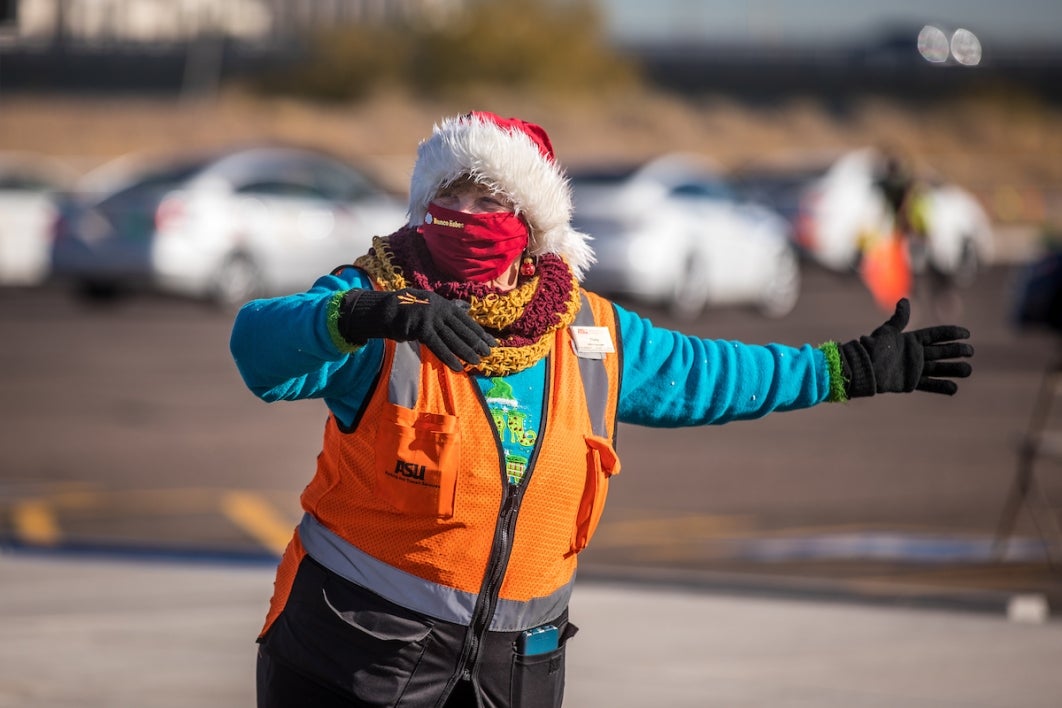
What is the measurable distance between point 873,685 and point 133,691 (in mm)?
2394

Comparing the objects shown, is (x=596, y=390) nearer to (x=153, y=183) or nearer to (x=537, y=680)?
(x=537, y=680)

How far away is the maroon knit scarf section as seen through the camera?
2.98m

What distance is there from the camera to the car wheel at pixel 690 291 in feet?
58.3

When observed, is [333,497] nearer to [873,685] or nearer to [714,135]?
[873,685]

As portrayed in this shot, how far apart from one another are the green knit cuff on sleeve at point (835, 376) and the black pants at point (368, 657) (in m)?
0.78

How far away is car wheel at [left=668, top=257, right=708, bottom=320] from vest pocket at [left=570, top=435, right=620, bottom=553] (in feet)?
48.0

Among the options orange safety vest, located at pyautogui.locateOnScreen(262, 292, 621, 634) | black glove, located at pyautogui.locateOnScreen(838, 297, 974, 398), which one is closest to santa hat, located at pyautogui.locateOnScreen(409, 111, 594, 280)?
orange safety vest, located at pyautogui.locateOnScreen(262, 292, 621, 634)

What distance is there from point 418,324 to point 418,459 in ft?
0.81

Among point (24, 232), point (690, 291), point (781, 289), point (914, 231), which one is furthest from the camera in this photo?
point (24, 232)

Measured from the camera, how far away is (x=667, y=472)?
9539mm

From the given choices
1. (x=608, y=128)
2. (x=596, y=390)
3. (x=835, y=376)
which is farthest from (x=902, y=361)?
(x=608, y=128)

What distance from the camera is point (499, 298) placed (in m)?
3.00

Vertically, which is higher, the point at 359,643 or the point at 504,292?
the point at 504,292

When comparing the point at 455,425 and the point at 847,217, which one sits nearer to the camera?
the point at 455,425
